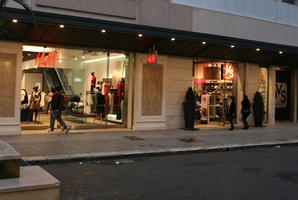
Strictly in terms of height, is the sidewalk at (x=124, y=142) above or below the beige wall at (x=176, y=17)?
below

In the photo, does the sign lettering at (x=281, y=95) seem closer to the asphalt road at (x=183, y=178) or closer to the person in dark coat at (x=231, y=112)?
the person in dark coat at (x=231, y=112)

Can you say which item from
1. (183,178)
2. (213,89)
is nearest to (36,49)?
(213,89)

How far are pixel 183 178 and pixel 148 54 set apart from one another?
9824mm

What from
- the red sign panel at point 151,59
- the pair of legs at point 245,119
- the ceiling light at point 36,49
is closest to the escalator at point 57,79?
the ceiling light at point 36,49

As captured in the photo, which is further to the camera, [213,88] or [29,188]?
[213,88]

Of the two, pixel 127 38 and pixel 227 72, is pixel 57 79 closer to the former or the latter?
pixel 127 38

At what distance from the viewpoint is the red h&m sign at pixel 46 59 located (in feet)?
57.6

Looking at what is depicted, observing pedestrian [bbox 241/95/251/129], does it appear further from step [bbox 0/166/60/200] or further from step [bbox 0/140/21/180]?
step [bbox 0/140/21/180]

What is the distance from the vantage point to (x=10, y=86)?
14.2m

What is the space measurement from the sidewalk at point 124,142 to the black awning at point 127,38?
12.3 ft

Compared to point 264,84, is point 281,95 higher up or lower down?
lower down

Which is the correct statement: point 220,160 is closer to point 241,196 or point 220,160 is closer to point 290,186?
point 290,186

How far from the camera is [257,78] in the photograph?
70.6ft

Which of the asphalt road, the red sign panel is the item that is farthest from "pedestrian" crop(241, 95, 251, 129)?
the asphalt road
